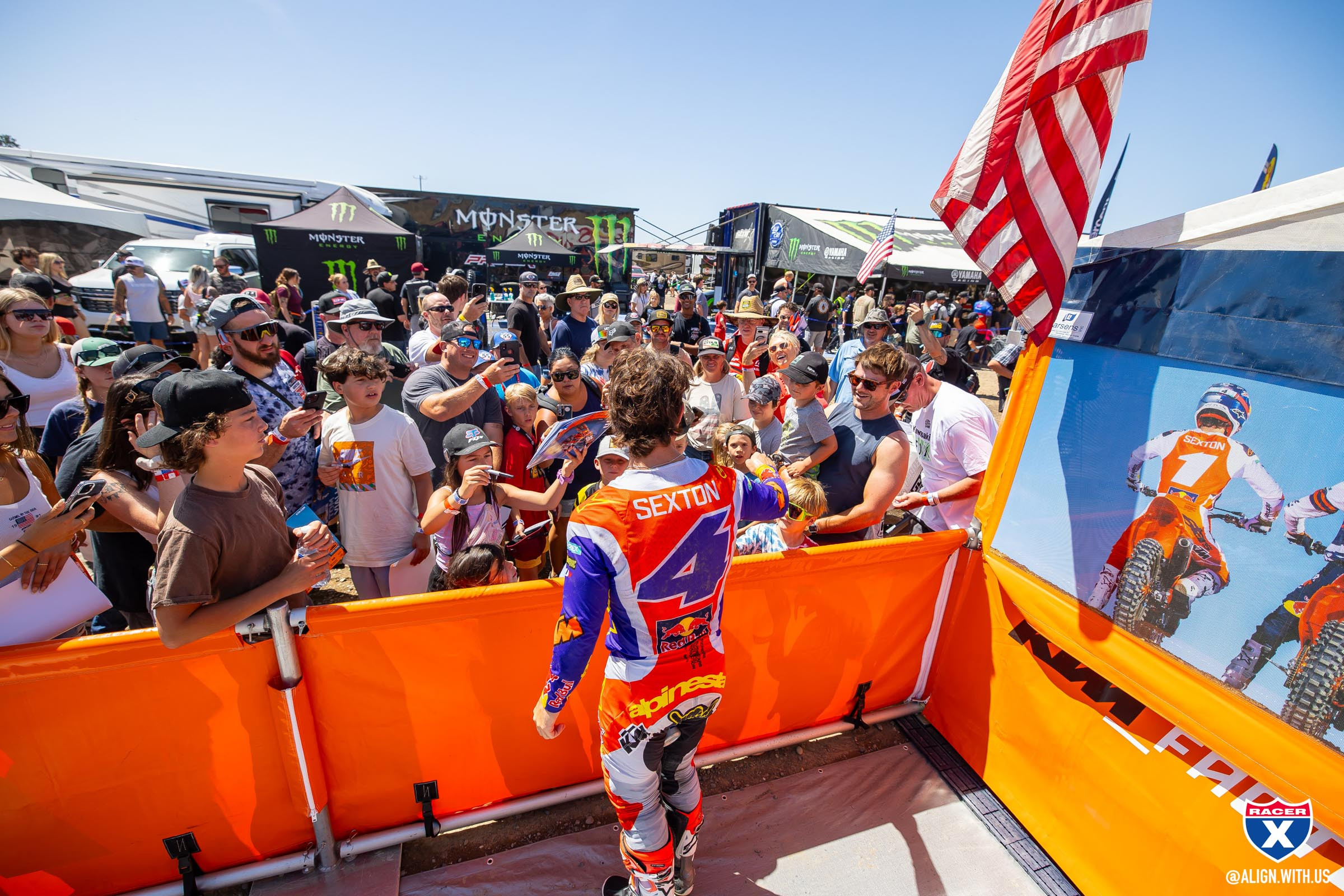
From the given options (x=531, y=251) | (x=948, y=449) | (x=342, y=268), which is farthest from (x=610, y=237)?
(x=948, y=449)

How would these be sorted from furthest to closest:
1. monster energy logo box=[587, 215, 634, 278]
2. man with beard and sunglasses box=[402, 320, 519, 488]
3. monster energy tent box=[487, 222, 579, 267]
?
monster energy logo box=[587, 215, 634, 278]
monster energy tent box=[487, 222, 579, 267]
man with beard and sunglasses box=[402, 320, 519, 488]

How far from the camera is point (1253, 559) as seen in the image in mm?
1838

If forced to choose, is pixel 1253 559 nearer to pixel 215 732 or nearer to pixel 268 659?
pixel 268 659

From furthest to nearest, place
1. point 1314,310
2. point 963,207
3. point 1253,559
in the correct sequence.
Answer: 1. point 963,207
2. point 1253,559
3. point 1314,310

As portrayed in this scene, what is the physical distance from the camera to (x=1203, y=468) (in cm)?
198

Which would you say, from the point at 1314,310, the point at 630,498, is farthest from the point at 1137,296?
the point at 630,498

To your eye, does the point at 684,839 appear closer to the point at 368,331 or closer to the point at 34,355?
the point at 368,331

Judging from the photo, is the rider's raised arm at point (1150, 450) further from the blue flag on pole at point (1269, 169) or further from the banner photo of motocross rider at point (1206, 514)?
the blue flag on pole at point (1269, 169)

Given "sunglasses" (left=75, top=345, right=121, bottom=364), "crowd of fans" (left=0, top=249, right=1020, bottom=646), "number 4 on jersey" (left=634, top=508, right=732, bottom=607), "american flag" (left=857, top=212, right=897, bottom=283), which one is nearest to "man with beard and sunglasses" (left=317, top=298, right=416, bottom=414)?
"crowd of fans" (left=0, top=249, right=1020, bottom=646)

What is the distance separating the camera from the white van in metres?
11.6

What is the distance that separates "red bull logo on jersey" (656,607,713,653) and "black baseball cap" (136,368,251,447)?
171 centimetres

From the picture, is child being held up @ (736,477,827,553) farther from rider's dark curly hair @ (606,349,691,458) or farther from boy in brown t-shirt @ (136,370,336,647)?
boy in brown t-shirt @ (136,370,336,647)

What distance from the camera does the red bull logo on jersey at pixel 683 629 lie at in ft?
6.22

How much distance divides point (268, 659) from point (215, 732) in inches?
13.7
